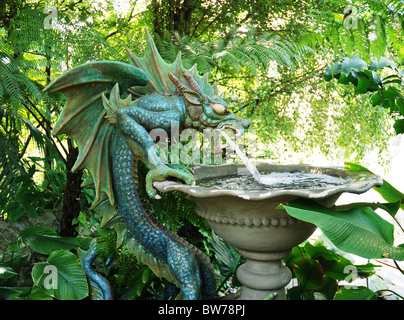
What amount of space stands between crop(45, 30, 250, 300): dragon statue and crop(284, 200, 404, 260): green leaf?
0.60 metres

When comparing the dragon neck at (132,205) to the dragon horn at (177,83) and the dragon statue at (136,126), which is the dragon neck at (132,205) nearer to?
the dragon statue at (136,126)

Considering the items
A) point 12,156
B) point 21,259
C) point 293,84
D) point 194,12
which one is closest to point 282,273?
point 21,259

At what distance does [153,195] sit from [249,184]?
53cm

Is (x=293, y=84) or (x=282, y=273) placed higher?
(x=293, y=84)

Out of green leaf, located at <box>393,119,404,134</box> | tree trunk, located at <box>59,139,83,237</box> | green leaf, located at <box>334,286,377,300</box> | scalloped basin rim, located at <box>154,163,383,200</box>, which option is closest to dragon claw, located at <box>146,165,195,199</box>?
scalloped basin rim, located at <box>154,163,383,200</box>

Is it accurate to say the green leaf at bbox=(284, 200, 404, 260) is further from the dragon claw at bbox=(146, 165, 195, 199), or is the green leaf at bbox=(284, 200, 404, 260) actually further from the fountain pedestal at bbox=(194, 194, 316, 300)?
the dragon claw at bbox=(146, 165, 195, 199)

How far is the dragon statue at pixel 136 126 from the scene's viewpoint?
1.66 meters

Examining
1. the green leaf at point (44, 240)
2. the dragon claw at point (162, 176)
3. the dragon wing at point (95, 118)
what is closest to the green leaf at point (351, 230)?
the dragon claw at point (162, 176)

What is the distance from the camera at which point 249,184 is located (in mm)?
1783

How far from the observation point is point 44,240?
85.7 inches

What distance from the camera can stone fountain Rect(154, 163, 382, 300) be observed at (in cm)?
130

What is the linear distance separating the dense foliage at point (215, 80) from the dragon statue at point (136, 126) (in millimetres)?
200
